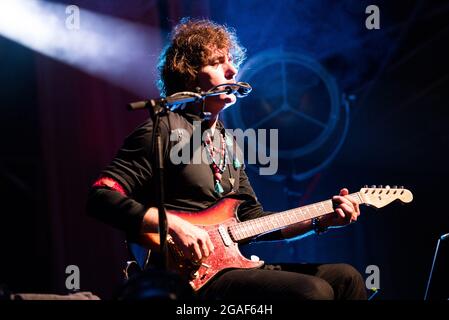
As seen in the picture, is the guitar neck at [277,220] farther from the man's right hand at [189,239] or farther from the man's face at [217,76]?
the man's face at [217,76]

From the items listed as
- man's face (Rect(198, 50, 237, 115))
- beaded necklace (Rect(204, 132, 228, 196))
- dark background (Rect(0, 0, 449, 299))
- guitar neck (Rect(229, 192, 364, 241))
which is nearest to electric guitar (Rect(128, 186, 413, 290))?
guitar neck (Rect(229, 192, 364, 241))

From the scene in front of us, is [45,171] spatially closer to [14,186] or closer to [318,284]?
[14,186]

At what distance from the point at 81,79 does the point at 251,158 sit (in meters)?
1.48

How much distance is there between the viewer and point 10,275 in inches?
170

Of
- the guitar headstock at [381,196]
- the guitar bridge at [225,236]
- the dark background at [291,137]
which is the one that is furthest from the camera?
→ the dark background at [291,137]

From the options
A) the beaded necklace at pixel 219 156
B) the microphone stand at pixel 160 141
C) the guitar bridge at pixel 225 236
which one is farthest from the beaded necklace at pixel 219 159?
the microphone stand at pixel 160 141

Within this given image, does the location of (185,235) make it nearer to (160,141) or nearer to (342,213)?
(160,141)

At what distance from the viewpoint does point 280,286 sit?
2.33 meters

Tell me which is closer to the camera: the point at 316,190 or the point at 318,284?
the point at 318,284

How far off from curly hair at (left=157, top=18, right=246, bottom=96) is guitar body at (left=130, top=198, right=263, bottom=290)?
75 cm

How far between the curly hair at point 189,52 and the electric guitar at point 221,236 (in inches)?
30.2

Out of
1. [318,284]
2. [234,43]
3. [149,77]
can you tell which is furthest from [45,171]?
[318,284]

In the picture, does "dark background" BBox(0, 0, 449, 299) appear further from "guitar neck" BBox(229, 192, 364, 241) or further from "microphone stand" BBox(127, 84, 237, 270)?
"microphone stand" BBox(127, 84, 237, 270)

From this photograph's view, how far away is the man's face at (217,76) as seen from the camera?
9.53 feet
